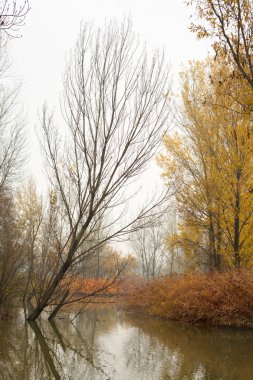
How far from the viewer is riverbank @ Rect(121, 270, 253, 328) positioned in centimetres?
933

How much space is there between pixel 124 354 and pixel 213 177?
6.32 metres

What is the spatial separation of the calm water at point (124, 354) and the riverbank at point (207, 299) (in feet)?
1.80

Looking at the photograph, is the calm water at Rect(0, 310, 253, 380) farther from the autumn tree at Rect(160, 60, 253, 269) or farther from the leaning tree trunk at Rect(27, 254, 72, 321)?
the autumn tree at Rect(160, 60, 253, 269)

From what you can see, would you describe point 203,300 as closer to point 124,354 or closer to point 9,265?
point 124,354

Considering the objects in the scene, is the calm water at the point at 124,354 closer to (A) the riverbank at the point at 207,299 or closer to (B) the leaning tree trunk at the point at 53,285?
(A) the riverbank at the point at 207,299

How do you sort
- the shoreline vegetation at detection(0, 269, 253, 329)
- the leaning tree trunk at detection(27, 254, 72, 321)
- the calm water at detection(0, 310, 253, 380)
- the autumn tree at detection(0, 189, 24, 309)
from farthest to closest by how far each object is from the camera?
the autumn tree at detection(0, 189, 24, 309), the shoreline vegetation at detection(0, 269, 253, 329), the leaning tree trunk at detection(27, 254, 72, 321), the calm water at detection(0, 310, 253, 380)

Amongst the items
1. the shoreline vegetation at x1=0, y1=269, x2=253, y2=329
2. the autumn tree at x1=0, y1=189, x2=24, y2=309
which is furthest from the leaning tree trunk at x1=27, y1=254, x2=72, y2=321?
the autumn tree at x1=0, y1=189, x2=24, y2=309

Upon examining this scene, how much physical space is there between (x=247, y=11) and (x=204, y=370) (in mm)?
4837

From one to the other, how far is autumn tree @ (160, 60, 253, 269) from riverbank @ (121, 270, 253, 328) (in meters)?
1.03

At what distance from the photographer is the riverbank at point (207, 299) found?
9.33 meters

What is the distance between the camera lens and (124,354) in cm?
618

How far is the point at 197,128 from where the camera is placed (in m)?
12.0

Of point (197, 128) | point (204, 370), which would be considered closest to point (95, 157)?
point (204, 370)

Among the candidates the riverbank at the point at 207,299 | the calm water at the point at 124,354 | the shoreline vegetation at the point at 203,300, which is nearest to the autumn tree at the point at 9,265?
the shoreline vegetation at the point at 203,300
